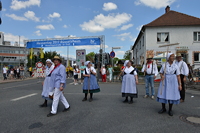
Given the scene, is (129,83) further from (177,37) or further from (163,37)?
(177,37)

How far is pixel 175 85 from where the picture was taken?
15.4 ft

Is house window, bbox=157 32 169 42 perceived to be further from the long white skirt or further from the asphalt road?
the asphalt road

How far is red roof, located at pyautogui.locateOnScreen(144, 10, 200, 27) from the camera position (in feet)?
76.0

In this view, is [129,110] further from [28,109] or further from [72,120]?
[28,109]

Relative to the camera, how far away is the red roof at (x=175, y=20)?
23155 millimetres

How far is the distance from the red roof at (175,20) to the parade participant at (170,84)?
19935 mm

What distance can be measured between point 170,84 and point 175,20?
22.6 metres

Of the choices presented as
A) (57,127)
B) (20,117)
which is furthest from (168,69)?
(20,117)

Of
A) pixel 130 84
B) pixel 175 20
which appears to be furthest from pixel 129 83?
pixel 175 20

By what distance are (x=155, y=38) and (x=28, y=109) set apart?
848 inches

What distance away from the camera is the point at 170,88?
186 inches

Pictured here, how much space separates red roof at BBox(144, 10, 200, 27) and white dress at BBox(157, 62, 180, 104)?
1999 centimetres

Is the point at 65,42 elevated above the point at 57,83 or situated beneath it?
elevated above

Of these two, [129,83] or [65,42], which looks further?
[65,42]
